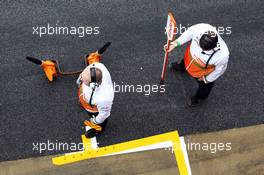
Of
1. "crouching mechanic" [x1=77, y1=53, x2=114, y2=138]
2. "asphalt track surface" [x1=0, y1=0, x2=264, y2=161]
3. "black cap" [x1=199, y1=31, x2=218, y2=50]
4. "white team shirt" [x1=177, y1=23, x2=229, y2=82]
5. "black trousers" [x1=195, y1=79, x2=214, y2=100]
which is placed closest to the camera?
"crouching mechanic" [x1=77, y1=53, x2=114, y2=138]

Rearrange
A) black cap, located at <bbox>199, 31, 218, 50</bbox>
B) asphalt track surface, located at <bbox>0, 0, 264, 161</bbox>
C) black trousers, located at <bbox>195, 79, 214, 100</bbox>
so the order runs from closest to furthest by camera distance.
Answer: black cap, located at <bbox>199, 31, 218, 50</bbox> → black trousers, located at <bbox>195, 79, 214, 100</bbox> → asphalt track surface, located at <bbox>0, 0, 264, 161</bbox>

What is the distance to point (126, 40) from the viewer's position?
21.8 ft

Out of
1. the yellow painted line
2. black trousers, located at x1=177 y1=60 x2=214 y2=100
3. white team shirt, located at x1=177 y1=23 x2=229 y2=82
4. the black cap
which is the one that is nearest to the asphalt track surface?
the yellow painted line

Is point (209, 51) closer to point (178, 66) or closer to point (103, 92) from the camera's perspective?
point (178, 66)

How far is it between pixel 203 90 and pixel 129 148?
1596 mm

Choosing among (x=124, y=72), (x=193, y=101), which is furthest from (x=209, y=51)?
(x=124, y=72)

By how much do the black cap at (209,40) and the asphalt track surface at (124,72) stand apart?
5.42 feet

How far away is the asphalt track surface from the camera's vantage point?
5.95 metres

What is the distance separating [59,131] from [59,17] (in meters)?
2.34

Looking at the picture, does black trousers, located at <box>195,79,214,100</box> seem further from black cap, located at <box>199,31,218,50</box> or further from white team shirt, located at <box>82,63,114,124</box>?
white team shirt, located at <box>82,63,114,124</box>

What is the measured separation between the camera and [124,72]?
641cm

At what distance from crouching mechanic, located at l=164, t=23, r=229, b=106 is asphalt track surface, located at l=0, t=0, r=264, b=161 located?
658 mm

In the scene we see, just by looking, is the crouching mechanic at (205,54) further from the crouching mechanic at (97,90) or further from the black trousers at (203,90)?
the crouching mechanic at (97,90)

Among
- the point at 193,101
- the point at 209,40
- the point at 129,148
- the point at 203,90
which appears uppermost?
the point at 209,40
